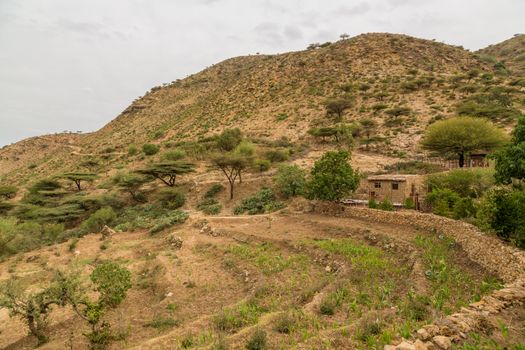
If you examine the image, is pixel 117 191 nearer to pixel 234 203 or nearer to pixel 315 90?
pixel 234 203

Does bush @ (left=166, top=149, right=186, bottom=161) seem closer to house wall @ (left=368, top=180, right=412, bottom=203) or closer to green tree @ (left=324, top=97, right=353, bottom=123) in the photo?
green tree @ (left=324, top=97, right=353, bottom=123)

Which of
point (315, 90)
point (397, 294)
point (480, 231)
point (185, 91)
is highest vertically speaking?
point (185, 91)

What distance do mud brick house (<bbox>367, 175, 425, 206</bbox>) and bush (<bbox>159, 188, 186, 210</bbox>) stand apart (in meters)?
16.8

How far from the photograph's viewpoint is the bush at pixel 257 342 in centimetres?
823

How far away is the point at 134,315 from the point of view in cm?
1322

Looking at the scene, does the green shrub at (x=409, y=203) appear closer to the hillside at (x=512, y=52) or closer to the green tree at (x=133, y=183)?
the green tree at (x=133, y=183)

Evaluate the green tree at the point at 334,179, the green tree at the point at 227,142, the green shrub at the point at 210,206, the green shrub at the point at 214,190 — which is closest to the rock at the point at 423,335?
the green tree at the point at 334,179

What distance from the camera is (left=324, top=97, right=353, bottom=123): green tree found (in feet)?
159

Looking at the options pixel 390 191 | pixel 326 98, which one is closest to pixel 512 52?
pixel 326 98

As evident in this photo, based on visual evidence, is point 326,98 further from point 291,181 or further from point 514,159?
point 514,159

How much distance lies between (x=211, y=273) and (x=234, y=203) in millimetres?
13226

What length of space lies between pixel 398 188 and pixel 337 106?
2775 centimetres

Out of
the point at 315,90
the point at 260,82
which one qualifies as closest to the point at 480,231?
the point at 315,90

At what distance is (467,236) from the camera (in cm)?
1430
